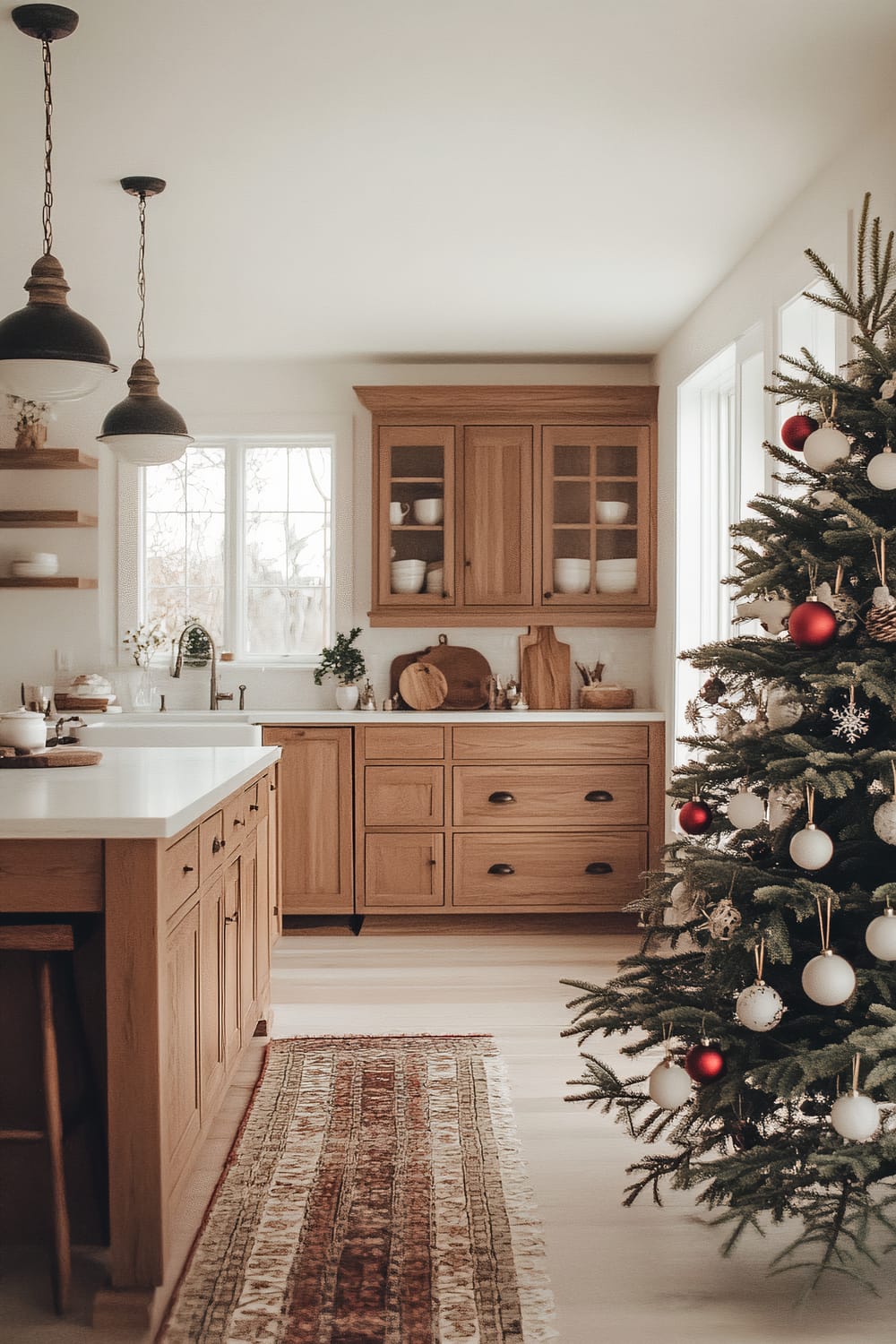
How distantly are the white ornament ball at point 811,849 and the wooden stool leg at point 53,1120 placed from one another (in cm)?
136

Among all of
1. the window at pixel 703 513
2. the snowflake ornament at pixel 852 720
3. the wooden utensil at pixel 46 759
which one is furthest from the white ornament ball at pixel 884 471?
the window at pixel 703 513

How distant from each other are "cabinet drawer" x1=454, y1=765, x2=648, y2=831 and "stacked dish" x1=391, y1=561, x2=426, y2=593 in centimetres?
89

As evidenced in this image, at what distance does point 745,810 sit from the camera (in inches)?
87.4

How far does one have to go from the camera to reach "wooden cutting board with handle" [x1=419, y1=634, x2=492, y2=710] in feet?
18.9

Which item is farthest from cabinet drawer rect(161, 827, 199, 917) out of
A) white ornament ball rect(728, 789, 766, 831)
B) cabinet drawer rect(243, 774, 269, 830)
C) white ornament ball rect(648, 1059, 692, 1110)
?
white ornament ball rect(728, 789, 766, 831)

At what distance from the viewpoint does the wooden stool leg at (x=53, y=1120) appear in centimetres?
214

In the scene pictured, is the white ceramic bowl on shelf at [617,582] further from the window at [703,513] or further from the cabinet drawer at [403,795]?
the cabinet drawer at [403,795]

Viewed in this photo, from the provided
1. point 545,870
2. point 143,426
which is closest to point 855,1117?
point 143,426

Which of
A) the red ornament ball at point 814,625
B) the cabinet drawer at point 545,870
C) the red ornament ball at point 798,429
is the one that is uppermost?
the red ornament ball at point 798,429

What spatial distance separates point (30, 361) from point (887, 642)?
6.05 ft

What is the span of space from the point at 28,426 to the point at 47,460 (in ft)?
0.62

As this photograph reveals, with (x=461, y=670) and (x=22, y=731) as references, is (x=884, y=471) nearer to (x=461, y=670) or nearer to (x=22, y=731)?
(x=22, y=731)

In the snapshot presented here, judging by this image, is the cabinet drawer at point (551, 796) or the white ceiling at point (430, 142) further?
the cabinet drawer at point (551, 796)

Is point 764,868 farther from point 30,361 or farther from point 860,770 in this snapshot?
point 30,361
